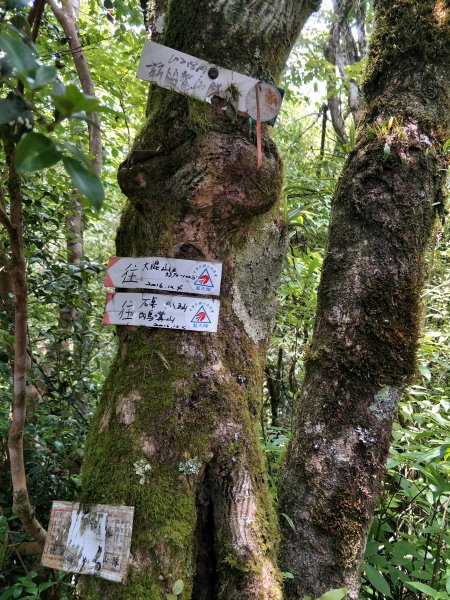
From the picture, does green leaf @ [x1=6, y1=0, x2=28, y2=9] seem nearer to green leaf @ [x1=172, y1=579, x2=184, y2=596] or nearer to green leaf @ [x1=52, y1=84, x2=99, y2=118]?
green leaf @ [x1=52, y1=84, x2=99, y2=118]

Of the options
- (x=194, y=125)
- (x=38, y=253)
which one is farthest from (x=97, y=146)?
(x=194, y=125)

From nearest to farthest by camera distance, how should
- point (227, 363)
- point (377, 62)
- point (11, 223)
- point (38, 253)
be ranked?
point (11, 223), point (227, 363), point (377, 62), point (38, 253)

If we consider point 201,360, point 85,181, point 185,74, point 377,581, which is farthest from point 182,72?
point 377,581

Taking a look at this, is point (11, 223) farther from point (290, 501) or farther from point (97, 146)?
point (97, 146)

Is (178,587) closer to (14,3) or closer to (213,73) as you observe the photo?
(14,3)

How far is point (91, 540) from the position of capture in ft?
3.63

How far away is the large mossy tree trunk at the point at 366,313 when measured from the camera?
1268 mm

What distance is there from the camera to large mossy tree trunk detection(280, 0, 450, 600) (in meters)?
1.27

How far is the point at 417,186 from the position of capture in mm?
1441

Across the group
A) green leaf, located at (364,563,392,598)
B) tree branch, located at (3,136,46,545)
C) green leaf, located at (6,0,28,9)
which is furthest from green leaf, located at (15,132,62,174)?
green leaf, located at (364,563,392,598)

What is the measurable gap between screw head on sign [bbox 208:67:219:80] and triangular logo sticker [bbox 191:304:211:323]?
70 cm

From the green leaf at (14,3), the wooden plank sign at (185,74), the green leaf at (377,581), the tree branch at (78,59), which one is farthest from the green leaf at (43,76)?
the tree branch at (78,59)

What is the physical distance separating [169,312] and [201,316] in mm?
91

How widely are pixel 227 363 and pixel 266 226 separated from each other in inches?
18.7
